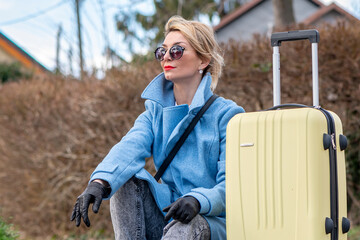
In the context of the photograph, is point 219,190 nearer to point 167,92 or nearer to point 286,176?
point 286,176

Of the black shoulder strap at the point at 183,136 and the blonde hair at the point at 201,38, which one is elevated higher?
the blonde hair at the point at 201,38

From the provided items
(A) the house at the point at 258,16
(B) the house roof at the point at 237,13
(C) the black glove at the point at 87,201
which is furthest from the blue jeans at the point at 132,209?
(A) the house at the point at 258,16

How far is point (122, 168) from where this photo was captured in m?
2.57

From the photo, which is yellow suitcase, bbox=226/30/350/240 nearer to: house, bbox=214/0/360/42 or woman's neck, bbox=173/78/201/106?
woman's neck, bbox=173/78/201/106

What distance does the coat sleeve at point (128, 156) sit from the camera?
8.32 feet

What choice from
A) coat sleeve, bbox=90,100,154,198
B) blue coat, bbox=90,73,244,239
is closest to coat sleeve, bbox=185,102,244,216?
blue coat, bbox=90,73,244,239

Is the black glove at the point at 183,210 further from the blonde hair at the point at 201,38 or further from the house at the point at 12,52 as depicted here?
the house at the point at 12,52

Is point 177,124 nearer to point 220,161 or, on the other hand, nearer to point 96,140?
point 220,161

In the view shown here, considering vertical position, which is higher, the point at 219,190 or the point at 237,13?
the point at 237,13

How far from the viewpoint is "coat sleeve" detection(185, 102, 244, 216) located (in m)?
2.40

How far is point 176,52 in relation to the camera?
282 centimetres

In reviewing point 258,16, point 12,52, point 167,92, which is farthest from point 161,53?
point 12,52

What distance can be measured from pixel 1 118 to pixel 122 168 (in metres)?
5.15

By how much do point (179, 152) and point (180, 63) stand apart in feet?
1.42
